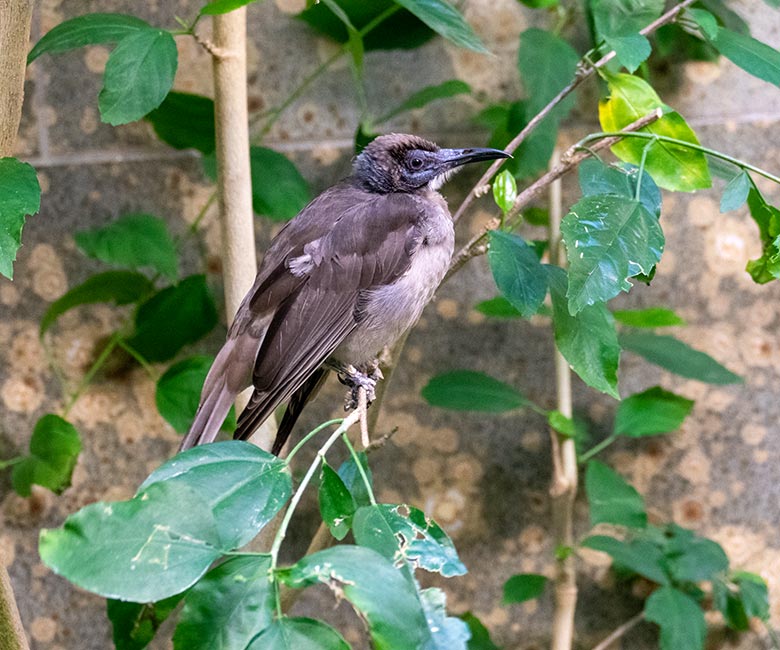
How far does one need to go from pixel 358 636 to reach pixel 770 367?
0.95m

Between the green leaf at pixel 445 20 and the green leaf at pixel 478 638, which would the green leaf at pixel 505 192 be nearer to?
the green leaf at pixel 445 20

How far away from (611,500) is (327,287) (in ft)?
2.17

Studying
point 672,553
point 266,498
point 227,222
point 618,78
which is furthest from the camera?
point 672,553

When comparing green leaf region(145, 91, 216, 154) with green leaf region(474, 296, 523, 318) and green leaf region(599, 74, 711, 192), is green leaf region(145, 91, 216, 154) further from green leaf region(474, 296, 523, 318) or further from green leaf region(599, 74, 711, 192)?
green leaf region(599, 74, 711, 192)

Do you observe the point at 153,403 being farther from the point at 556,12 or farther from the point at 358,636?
the point at 556,12

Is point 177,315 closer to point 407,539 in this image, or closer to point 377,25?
point 377,25

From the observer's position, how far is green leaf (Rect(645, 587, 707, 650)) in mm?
1522

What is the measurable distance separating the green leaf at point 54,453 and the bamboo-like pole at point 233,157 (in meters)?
0.42

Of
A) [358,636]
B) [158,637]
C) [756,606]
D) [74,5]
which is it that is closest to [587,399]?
[756,606]

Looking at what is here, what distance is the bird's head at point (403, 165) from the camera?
1.50 m

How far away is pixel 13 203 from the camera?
0.83 m

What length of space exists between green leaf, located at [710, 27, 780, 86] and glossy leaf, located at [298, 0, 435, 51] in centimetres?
67

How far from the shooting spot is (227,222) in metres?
1.26

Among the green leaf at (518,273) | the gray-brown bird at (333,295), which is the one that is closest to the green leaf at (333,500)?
the green leaf at (518,273)
